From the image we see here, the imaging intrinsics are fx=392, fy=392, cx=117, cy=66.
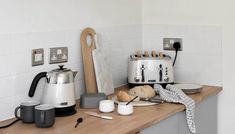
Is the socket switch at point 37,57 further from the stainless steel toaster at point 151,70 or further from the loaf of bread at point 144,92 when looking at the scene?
the stainless steel toaster at point 151,70

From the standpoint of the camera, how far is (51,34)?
7.13 feet

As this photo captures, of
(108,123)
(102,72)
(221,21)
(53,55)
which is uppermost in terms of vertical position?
(221,21)

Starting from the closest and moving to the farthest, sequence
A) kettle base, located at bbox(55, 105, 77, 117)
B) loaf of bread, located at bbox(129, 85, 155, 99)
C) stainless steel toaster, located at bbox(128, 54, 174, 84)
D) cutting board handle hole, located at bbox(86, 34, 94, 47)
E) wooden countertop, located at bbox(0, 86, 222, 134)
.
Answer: wooden countertop, located at bbox(0, 86, 222, 134)
kettle base, located at bbox(55, 105, 77, 117)
loaf of bread, located at bbox(129, 85, 155, 99)
cutting board handle hole, located at bbox(86, 34, 94, 47)
stainless steel toaster, located at bbox(128, 54, 174, 84)

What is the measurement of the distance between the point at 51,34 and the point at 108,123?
2.04ft

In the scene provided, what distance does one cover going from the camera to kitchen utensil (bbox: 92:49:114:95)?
7.87ft

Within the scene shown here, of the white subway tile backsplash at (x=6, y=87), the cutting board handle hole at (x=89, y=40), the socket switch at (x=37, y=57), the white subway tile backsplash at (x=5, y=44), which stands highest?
the cutting board handle hole at (x=89, y=40)

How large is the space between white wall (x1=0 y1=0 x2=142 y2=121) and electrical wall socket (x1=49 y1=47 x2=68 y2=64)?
24 millimetres

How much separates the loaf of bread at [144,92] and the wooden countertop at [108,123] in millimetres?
139

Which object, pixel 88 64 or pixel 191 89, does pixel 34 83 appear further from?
pixel 191 89

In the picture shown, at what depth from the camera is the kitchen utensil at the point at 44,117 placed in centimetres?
180

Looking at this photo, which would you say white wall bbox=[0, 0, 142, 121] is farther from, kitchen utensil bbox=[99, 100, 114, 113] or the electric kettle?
kitchen utensil bbox=[99, 100, 114, 113]

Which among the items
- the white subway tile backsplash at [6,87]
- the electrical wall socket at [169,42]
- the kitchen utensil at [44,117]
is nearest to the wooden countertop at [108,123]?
the kitchen utensil at [44,117]

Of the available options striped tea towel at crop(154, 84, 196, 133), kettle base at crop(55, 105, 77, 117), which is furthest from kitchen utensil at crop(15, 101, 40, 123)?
striped tea towel at crop(154, 84, 196, 133)

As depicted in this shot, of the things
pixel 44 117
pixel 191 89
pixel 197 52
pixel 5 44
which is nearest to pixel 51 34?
pixel 5 44
